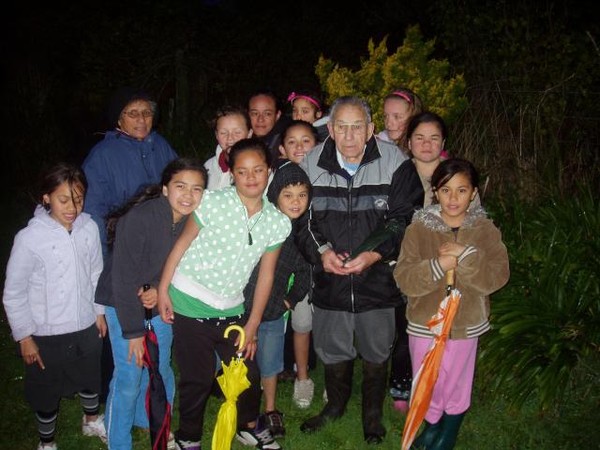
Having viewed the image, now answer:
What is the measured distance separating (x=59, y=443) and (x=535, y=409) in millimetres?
3066

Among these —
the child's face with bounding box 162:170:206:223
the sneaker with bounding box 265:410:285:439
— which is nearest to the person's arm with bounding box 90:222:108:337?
the child's face with bounding box 162:170:206:223

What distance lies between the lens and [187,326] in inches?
124

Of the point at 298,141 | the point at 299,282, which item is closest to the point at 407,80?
the point at 298,141

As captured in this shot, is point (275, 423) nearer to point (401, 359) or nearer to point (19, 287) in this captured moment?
point (401, 359)

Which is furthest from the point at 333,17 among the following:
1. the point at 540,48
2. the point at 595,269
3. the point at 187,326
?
the point at 187,326

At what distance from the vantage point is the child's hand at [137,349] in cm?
306

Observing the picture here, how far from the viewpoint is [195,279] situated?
312 centimetres

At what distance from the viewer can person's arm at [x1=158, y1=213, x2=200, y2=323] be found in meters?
3.06

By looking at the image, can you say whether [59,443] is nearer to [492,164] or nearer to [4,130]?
[492,164]

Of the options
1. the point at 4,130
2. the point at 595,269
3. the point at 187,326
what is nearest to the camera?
the point at 187,326

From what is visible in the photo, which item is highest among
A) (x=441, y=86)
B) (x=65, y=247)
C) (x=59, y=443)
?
(x=441, y=86)

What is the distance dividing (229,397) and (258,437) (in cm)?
70

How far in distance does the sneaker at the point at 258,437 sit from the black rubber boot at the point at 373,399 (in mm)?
572

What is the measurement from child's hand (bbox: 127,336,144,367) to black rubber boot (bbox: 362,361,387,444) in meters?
1.32
